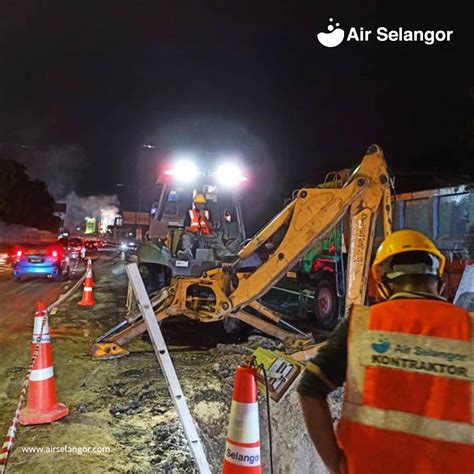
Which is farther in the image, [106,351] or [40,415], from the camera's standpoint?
[106,351]

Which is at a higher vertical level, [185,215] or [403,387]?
[185,215]

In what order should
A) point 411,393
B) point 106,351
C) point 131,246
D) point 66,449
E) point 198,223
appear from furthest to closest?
point 131,246 < point 198,223 < point 106,351 < point 66,449 < point 411,393

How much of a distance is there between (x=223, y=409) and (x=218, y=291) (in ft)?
→ 7.02

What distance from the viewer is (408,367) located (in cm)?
164

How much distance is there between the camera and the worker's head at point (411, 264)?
181 centimetres

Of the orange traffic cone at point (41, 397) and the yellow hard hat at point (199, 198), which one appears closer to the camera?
the orange traffic cone at point (41, 397)

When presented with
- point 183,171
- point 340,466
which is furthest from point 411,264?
point 183,171

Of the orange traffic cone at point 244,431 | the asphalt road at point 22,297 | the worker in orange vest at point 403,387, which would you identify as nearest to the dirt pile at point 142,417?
the orange traffic cone at point 244,431

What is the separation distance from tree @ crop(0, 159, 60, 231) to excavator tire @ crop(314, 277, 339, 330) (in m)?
40.1

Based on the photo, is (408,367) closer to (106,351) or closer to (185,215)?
(106,351)

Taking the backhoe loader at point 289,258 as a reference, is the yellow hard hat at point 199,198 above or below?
above

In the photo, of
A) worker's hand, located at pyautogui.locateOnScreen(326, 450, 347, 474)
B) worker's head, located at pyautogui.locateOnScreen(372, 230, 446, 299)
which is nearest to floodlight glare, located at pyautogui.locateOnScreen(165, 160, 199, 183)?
worker's head, located at pyautogui.locateOnScreen(372, 230, 446, 299)

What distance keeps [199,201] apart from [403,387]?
7.93m

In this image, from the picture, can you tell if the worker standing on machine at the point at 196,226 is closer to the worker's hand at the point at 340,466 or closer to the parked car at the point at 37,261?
the worker's hand at the point at 340,466
